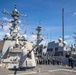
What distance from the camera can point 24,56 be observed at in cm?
1612

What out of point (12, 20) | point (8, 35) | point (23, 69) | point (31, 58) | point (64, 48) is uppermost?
point (12, 20)

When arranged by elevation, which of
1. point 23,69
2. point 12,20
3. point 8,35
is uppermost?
point 12,20

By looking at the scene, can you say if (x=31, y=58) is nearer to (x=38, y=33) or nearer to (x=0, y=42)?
(x=0, y=42)

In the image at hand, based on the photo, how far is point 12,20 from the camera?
120ft

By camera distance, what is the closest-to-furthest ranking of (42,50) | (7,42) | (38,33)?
1. (7,42)
2. (42,50)
3. (38,33)

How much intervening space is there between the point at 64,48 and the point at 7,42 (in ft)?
43.9

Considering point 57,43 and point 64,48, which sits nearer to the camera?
point 64,48

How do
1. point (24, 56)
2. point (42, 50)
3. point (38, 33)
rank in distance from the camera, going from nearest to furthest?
1. point (24, 56)
2. point (42, 50)
3. point (38, 33)

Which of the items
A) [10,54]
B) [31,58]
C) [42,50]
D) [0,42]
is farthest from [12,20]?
[31,58]

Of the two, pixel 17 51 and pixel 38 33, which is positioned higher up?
pixel 38 33

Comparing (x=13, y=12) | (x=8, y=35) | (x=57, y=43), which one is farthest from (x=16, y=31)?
(x=57, y=43)

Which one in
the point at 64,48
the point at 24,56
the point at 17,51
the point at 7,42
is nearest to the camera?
the point at 24,56

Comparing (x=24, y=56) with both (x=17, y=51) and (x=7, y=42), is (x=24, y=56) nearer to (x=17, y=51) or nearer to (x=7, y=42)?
(x=17, y=51)

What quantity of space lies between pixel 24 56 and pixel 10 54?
10.9m
